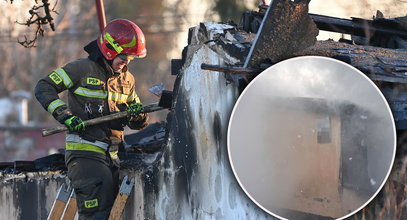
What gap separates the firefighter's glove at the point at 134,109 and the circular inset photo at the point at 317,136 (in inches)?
83.3

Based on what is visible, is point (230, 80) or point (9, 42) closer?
point (230, 80)

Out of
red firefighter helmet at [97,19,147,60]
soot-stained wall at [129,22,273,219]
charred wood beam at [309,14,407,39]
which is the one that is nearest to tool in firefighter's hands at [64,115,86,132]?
red firefighter helmet at [97,19,147,60]

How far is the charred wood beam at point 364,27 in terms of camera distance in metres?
8.93

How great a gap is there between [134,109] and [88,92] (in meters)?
0.43

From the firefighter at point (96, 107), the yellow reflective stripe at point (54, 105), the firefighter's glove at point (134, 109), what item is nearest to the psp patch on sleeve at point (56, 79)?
the firefighter at point (96, 107)

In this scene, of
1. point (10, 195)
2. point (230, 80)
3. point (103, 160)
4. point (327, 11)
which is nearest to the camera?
point (230, 80)

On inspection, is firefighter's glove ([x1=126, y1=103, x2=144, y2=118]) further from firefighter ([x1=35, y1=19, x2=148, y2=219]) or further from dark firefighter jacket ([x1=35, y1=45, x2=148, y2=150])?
dark firefighter jacket ([x1=35, y1=45, x2=148, y2=150])

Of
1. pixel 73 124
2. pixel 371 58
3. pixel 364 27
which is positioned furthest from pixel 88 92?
pixel 364 27

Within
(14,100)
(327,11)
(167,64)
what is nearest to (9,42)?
(14,100)

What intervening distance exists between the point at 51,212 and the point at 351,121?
3394 mm

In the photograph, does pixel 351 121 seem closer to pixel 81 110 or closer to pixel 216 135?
pixel 216 135

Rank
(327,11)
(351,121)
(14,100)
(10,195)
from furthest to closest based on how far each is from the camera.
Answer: (14,100), (327,11), (10,195), (351,121)

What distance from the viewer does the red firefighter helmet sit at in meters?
8.02

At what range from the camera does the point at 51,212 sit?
8.27m
